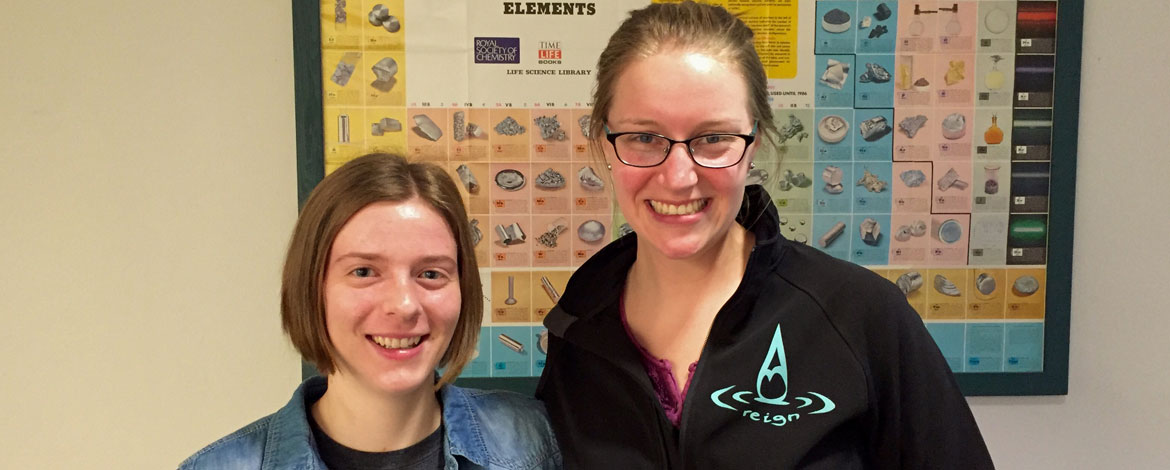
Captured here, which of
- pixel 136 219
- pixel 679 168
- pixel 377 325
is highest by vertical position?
pixel 679 168

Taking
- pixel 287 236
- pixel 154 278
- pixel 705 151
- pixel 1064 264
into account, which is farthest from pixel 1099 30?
pixel 154 278

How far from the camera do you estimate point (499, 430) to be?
1372mm

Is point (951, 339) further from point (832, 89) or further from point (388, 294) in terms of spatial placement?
point (388, 294)

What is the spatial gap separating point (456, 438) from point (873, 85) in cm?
136

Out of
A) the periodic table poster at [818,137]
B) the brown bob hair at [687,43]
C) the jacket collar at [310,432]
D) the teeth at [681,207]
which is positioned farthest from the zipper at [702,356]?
the periodic table poster at [818,137]

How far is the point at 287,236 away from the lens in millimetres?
1980

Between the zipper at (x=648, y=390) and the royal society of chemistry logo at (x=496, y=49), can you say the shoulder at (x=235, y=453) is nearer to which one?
the zipper at (x=648, y=390)

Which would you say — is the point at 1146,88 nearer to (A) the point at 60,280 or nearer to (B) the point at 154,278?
(B) the point at 154,278

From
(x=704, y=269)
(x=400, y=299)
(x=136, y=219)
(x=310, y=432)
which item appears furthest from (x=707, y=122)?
(x=136, y=219)

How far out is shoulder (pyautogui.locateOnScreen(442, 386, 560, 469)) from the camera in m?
1.32

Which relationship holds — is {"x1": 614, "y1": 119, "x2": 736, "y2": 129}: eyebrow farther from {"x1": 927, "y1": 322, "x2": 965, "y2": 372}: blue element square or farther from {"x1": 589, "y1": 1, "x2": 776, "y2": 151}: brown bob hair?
{"x1": 927, "y1": 322, "x2": 965, "y2": 372}: blue element square

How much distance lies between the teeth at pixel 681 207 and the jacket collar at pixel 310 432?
473 mm

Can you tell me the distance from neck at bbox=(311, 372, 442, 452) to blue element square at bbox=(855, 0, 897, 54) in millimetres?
1386

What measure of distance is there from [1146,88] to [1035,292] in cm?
58
